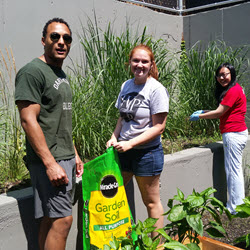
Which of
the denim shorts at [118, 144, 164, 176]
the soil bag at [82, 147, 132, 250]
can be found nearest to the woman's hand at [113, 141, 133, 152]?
the soil bag at [82, 147, 132, 250]

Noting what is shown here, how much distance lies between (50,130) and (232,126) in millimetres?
2581

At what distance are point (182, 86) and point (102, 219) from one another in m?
3.42

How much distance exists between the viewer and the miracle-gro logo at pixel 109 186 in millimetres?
2588

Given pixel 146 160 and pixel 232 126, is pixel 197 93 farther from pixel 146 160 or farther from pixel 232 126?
pixel 146 160

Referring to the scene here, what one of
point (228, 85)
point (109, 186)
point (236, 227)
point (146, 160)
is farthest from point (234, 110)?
point (109, 186)

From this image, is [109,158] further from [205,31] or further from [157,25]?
[205,31]

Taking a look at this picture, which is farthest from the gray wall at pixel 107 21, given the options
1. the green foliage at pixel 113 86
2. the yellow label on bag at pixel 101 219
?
the yellow label on bag at pixel 101 219

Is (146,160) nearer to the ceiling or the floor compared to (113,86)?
Answer: nearer to the floor

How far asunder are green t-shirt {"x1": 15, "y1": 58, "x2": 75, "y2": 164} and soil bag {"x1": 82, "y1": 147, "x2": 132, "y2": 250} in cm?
27

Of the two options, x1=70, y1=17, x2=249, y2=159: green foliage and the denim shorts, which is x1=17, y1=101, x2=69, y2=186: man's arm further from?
x1=70, y1=17, x2=249, y2=159: green foliage

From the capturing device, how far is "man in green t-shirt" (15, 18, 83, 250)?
214 centimetres

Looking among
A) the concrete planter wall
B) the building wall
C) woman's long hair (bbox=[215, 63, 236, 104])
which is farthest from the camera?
the building wall

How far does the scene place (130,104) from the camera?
9.18ft

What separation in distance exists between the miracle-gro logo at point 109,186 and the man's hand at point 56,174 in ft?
1.49
